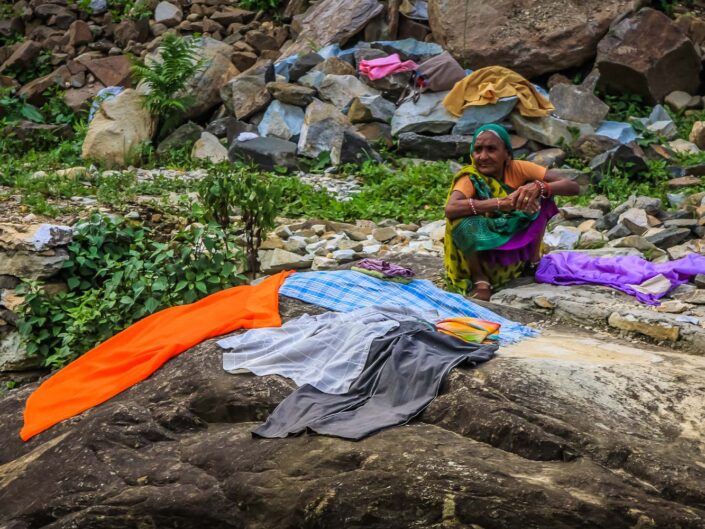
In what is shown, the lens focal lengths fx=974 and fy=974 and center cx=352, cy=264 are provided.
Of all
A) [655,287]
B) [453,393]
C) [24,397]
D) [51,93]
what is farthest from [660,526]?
[51,93]

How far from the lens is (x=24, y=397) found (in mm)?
4734

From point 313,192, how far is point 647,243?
2.97 meters

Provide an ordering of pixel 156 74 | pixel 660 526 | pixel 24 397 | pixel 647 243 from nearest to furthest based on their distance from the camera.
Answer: pixel 660 526 < pixel 24 397 < pixel 647 243 < pixel 156 74

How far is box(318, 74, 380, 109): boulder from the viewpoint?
10047 mm

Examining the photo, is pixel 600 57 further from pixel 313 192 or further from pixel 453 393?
pixel 453 393

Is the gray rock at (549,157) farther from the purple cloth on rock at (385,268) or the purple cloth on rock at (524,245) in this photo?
the purple cloth on rock at (385,268)

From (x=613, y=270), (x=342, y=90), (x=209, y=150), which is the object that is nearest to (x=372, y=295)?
(x=613, y=270)

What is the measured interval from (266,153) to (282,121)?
845mm

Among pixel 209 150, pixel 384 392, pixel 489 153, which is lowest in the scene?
pixel 209 150

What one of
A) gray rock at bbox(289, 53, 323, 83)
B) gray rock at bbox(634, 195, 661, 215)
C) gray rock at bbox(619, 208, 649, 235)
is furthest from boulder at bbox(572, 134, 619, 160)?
gray rock at bbox(289, 53, 323, 83)

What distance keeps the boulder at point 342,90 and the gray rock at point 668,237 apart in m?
4.15

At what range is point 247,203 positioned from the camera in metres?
6.44

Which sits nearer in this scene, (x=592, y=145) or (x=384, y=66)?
(x=592, y=145)

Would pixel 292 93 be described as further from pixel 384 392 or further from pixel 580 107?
pixel 384 392
